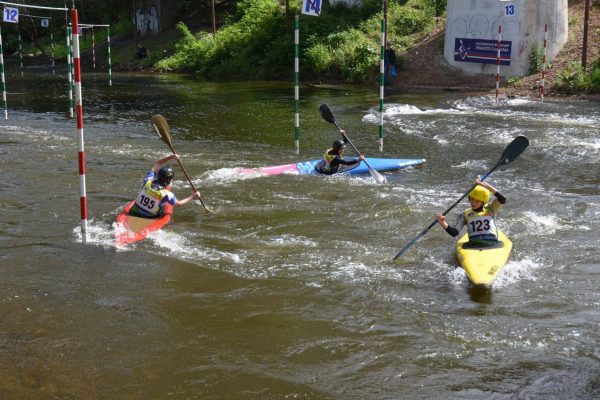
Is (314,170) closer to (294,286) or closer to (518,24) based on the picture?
(294,286)

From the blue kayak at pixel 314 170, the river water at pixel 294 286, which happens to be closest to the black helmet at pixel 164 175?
the river water at pixel 294 286

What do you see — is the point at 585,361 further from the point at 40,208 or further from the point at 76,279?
the point at 40,208

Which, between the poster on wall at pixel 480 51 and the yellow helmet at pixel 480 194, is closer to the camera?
the yellow helmet at pixel 480 194

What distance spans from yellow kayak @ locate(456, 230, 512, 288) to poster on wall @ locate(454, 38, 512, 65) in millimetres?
14671

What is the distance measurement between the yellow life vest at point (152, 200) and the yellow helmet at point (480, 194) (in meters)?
3.22

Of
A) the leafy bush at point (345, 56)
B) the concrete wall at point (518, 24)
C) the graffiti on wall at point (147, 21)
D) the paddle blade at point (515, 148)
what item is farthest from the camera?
the graffiti on wall at point (147, 21)

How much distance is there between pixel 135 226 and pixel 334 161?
366 cm

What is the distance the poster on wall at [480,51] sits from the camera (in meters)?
19.8

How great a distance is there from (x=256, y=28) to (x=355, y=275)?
2512cm

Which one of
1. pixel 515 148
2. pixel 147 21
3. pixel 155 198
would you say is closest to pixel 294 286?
pixel 155 198

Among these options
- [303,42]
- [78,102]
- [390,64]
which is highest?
[303,42]

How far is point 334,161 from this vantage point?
32.1 ft

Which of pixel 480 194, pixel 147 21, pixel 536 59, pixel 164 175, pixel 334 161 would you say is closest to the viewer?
pixel 480 194

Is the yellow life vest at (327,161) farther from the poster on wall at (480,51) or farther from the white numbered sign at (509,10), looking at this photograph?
the poster on wall at (480,51)
